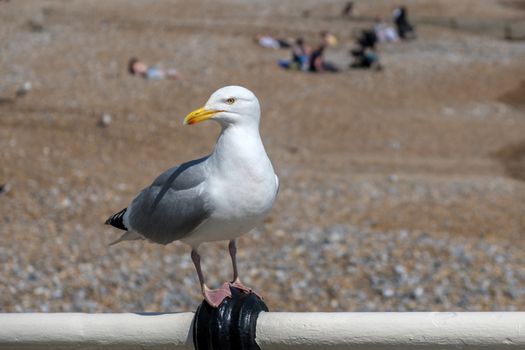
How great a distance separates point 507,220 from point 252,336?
8935 mm

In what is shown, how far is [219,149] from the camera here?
3254mm

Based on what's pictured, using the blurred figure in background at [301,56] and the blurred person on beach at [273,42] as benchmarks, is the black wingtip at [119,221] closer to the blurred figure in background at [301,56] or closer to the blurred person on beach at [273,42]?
the blurred figure in background at [301,56]

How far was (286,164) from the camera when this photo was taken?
543 inches

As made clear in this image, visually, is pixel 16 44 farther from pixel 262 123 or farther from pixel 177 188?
pixel 177 188

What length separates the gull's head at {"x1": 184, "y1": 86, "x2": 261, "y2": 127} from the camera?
3.31 metres

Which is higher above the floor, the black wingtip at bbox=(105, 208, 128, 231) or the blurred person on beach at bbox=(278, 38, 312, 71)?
the black wingtip at bbox=(105, 208, 128, 231)

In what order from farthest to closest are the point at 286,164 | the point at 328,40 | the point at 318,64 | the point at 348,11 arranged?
the point at 348,11
the point at 328,40
the point at 318,64
the point at 286,164

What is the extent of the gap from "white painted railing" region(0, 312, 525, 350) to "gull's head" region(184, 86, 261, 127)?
30.8 inches

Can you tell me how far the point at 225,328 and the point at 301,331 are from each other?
226 mm

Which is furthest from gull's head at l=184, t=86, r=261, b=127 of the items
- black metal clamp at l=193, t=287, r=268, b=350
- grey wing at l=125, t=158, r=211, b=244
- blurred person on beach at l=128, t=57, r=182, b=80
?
blurred person on beach at l=128, t=57, r=182, b=80

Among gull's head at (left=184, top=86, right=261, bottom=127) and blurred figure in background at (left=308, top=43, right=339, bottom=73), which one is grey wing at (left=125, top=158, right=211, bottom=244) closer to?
gull's head at (left=184, top=86, right=261, bottom=127)

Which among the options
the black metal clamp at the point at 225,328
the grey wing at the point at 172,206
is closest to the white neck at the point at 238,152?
the grey wing at the point at 172,206

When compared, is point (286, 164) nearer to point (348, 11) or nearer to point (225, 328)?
point (225, 328)

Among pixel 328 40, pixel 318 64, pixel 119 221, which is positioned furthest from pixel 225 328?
pixel 328 40
